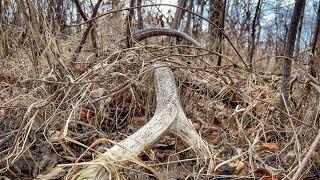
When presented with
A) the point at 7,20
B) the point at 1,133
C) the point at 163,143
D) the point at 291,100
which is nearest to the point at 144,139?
the point at 163,143

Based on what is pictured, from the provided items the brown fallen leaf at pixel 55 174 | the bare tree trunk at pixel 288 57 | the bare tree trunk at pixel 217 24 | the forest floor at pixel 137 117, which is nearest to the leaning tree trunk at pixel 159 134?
the forest floor at pixel 137 117

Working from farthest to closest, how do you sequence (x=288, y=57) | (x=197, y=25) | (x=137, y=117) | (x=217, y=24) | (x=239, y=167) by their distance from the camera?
(x=197, y=25) → (x=217, y=24) → (x=137, y=117) → (x=288, y=57) → (x=239, y=167)

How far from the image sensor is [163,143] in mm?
2195

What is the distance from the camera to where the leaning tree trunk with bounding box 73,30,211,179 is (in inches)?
56.7

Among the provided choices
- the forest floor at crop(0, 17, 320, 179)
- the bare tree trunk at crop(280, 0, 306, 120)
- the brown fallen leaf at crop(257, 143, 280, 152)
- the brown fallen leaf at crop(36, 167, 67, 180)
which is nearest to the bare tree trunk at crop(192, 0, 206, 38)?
the forest floor at crop(0, 17, 320, 179)

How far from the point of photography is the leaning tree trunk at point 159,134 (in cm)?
144

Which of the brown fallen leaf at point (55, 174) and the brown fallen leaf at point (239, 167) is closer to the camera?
the brown fallen leaf at point (55, 174)

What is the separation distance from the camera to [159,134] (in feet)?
6.07

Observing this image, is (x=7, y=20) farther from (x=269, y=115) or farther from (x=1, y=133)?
(x=269, y=115)

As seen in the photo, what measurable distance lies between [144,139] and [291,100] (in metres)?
1.09

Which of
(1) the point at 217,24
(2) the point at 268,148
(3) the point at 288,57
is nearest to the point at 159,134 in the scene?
(2) the point at 268,148

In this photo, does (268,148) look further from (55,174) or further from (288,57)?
(55,174)

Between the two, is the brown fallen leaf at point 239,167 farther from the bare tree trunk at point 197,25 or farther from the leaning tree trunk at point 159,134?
the bare tree trunk at point 197,25

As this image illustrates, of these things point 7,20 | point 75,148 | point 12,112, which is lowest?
point 75,148
